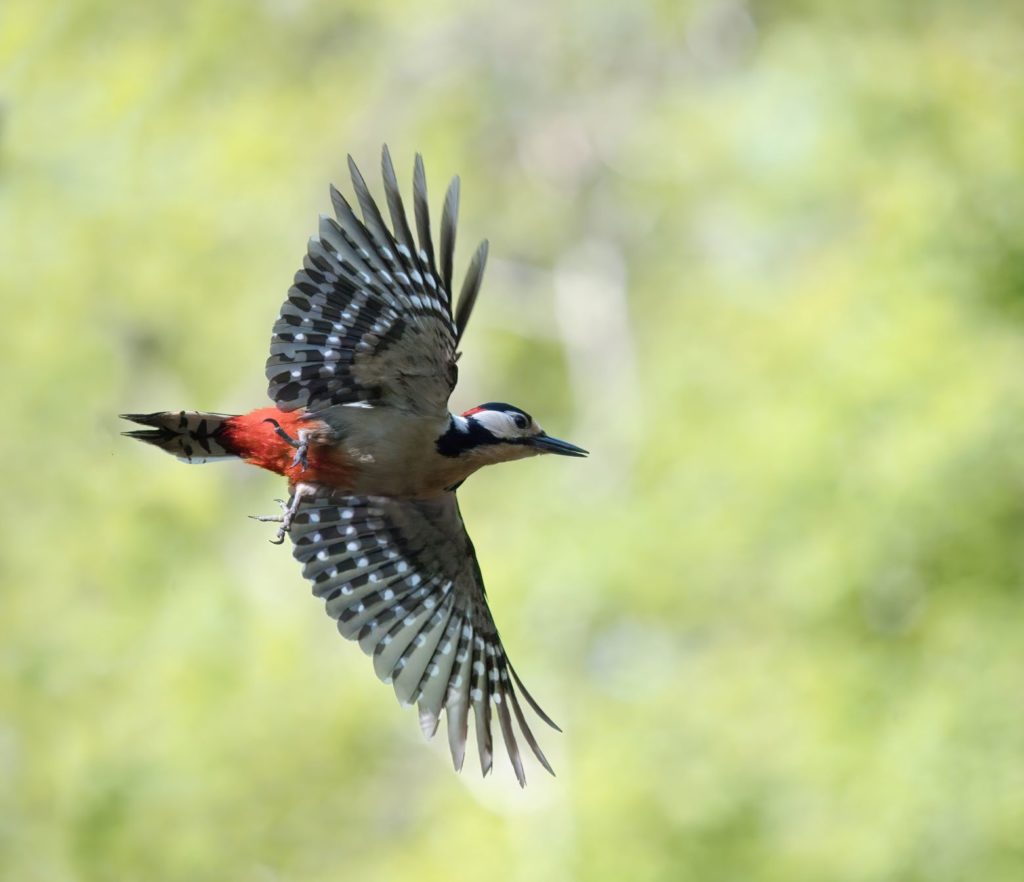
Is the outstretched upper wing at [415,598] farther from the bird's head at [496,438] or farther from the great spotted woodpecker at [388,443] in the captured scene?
the bird's head at [496,438]

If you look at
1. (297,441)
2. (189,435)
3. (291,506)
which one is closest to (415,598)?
(291,506)

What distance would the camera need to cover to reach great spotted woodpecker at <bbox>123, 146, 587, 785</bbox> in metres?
4.46

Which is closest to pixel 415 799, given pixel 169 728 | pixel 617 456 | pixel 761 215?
pixel 169 728

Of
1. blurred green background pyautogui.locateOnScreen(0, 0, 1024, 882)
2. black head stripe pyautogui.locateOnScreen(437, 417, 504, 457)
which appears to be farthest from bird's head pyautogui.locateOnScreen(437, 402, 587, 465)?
blurred green background pyautogui.locateOnScreen(0, 0, 1024, 882)

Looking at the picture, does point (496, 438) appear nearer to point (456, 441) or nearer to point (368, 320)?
point (456, 441)

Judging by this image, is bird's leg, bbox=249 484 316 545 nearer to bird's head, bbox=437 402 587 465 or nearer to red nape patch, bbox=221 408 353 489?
red nape patch, bbox=221 408 353 489

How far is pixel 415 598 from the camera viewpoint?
5406 millimetres

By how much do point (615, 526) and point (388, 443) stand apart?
5.51 metres

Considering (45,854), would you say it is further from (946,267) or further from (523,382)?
(523,382)

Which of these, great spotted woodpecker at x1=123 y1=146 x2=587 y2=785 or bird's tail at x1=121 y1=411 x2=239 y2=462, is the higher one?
great spotted woodpecker at x1=123 y1=146 x2=587 y2=785

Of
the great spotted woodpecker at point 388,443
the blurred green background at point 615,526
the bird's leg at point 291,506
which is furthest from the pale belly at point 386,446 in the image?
the blurred green background at point 615,526

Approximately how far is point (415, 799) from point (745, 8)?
34.7 feet

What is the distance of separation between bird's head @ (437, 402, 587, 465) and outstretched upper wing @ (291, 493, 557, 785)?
39 centimetres

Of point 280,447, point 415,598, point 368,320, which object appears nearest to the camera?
point 368,320
